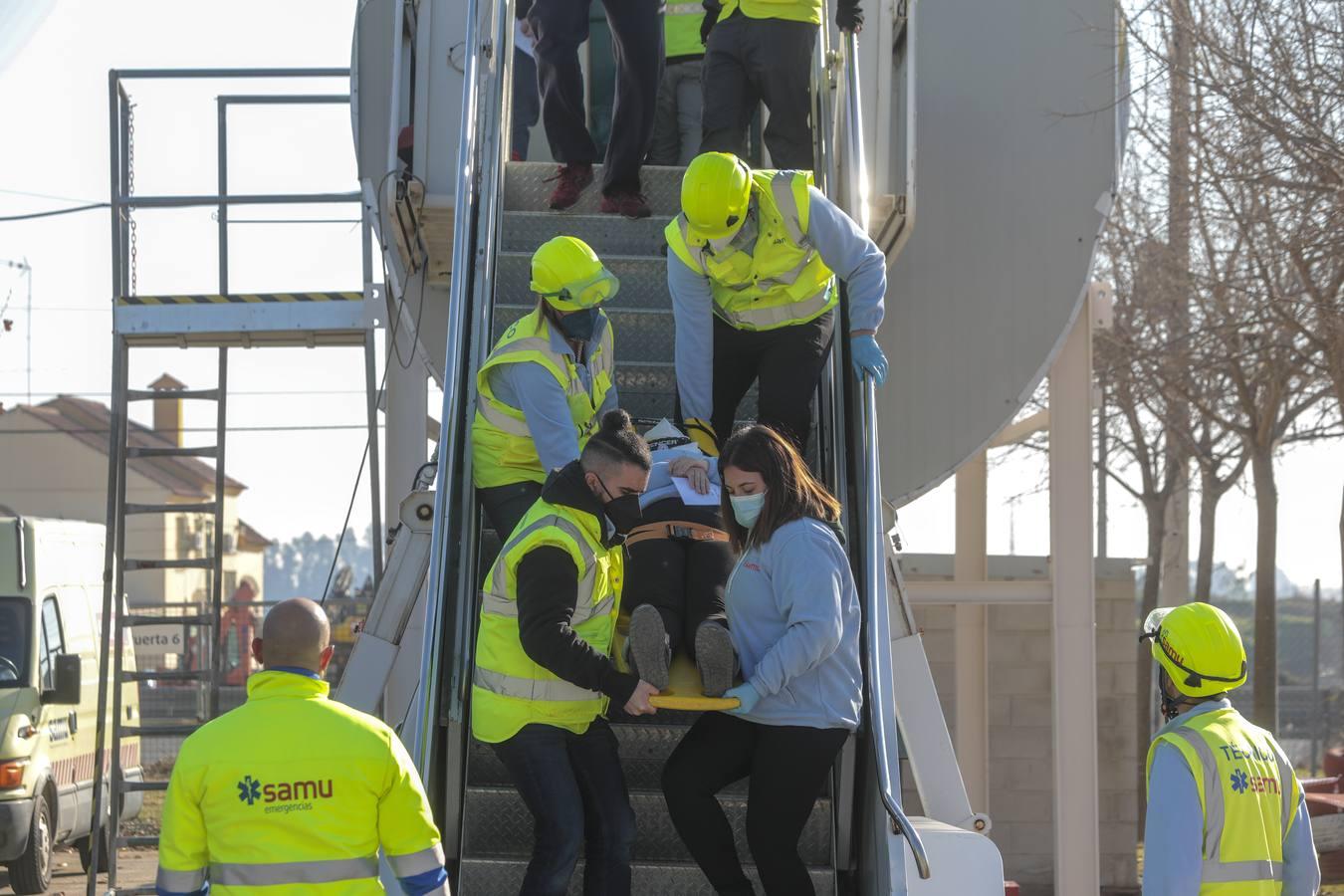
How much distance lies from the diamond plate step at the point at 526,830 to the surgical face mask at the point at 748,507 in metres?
1.11

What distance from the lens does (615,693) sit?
4555 mm

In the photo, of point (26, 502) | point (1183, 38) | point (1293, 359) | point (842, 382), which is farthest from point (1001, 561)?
point (26, 502)

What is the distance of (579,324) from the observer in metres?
5.54

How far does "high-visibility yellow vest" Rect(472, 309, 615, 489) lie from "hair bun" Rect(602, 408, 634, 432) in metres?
0.59

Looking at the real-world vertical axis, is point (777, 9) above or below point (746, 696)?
above

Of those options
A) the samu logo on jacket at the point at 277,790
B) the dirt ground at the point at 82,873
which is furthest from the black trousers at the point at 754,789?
the dirt ground at the point at 82,873

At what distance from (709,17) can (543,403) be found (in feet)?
9.83

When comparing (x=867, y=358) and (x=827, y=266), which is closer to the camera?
(x=867, y=358)

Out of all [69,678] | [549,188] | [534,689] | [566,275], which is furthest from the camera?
[69,678]

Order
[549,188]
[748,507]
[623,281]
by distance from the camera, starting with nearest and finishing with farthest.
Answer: [748,507] → [623,281] → [549,188]

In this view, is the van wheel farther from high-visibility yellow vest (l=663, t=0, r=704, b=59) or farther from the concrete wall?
high-visibility yellow vest (l=663, t=0, r=704, b=59)

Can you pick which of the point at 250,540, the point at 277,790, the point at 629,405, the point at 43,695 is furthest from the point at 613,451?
the point at 250,540

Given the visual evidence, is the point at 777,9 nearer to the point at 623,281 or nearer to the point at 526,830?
the point at 623,281

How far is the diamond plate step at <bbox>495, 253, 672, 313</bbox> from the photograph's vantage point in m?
6.79
